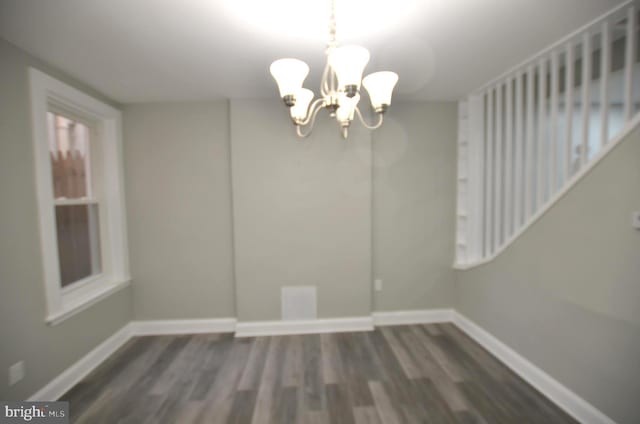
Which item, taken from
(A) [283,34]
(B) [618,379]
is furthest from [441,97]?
(B) [618,379]

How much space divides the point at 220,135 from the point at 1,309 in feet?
6.48

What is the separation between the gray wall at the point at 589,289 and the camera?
4.85 ft

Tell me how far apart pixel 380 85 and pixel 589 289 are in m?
1.78

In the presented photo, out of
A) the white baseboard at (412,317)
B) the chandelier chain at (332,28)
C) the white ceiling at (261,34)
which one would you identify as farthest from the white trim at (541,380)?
the chandelier chain at (332,28)

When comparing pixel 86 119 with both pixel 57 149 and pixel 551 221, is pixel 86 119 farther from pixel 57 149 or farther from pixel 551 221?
pixel 551 221

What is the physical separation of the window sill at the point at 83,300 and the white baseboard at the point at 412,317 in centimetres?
252

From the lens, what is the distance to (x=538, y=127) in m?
2.33

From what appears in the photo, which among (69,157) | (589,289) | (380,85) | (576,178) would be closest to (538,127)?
(576,178)

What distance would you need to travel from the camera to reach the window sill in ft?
6.40

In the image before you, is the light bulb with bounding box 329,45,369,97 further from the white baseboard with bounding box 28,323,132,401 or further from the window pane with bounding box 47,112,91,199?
the white baseboard with bounding box 28,323,132,401

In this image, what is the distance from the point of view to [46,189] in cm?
188

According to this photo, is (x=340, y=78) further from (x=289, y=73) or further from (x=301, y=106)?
(x=301, y=106)

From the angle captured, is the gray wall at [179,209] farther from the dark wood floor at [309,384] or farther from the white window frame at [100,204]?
the dark wood floor at [309,384]

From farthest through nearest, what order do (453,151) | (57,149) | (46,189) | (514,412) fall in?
(453,151), (57,149), (46,189), (514,412)
